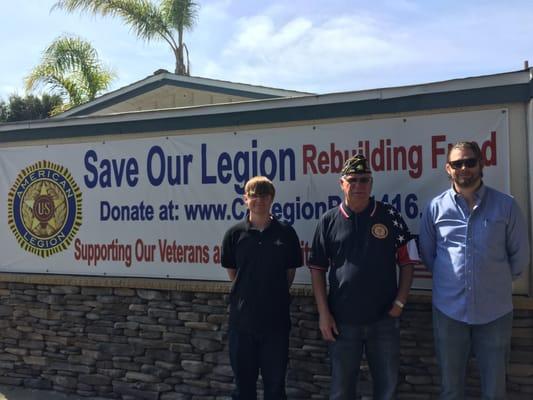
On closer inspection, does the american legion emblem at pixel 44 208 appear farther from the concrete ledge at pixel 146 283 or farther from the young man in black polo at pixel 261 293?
the young man in black polo at pixel 261 293

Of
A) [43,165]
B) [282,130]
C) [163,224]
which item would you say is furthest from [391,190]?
[43,165]

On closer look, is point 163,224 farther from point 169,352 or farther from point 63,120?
point 63,120

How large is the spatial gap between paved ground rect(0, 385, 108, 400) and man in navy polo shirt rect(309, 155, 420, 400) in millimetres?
2526

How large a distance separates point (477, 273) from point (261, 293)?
1.31 metres

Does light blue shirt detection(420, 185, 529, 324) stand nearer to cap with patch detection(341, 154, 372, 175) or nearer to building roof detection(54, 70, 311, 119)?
cap with patch detection(341, 154, 372, 175)

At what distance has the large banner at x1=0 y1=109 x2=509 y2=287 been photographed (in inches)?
163

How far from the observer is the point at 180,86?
30.0ft

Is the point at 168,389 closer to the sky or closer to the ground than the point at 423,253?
closer to the ground

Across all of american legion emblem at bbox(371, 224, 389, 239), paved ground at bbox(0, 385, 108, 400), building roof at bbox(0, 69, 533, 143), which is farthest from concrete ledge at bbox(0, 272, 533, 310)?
building roof at bbox(0, 69, 533, 143)

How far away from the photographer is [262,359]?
12.6 ft

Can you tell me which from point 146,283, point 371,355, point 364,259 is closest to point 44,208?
point 146,283

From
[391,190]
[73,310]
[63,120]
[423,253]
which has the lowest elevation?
[73,310]

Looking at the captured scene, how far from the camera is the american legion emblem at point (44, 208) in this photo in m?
5.25

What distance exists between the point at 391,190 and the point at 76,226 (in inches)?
109
